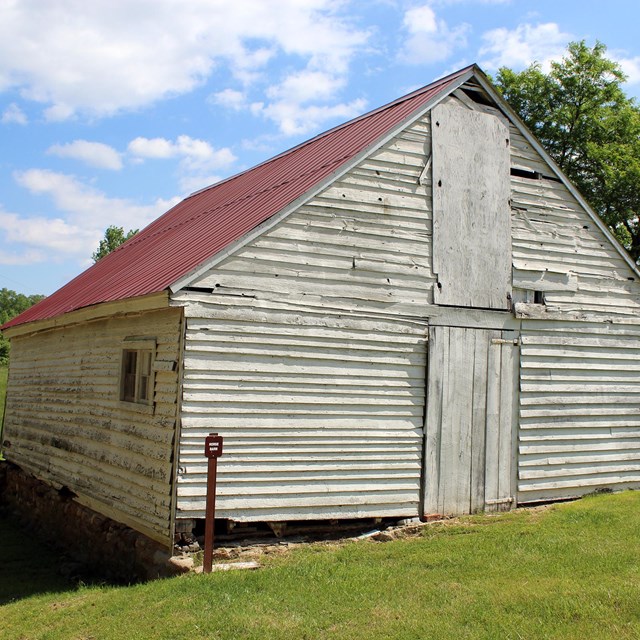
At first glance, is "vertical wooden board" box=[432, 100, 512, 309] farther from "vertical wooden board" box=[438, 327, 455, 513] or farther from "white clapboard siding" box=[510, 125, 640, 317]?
"vertical wooden board" box=[438, 327, 455, 513]

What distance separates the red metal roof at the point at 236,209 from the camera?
988 cm

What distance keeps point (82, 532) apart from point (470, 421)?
614 cm

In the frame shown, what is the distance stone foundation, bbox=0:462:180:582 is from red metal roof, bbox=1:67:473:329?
10.2 feet

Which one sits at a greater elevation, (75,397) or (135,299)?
(135,299)

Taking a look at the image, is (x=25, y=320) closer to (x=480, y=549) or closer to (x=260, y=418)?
(x=260, y=418)

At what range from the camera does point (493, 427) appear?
11.1 meters

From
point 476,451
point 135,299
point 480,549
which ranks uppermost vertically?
point 135,299

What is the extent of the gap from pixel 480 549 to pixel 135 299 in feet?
16.9

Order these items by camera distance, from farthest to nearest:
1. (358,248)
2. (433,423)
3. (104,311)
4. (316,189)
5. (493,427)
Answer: (493,427), (104,311), (433,423), (358,248), (316,189)

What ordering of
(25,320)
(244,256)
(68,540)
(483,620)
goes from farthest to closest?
(25,320) → (68,540) → (244,256) → (483,620)

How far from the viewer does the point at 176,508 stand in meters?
8.85

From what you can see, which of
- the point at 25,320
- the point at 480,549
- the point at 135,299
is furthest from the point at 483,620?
the point at 25,320

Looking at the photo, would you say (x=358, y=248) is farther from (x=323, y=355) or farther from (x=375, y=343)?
(x=323, y=355)

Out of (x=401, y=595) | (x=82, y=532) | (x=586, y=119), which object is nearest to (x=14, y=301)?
(x=586, y=119)
